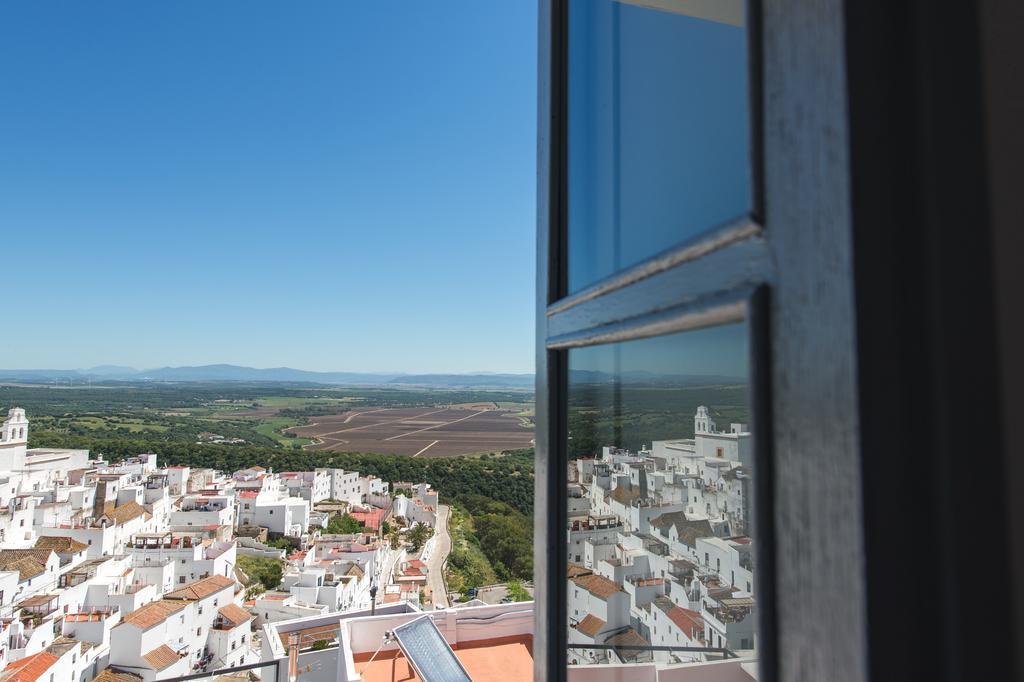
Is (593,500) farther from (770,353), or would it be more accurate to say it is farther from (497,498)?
(497,498)

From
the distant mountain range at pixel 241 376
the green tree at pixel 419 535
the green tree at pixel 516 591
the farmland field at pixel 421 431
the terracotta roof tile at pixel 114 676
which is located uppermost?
the distant mountain range at pixel 241 376

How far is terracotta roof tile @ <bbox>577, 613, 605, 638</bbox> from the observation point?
540mm

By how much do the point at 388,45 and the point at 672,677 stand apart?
17.6 m

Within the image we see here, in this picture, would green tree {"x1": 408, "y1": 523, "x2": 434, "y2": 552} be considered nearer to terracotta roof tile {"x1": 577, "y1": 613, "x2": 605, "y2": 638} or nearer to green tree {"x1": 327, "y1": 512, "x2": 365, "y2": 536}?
green tree {"x1": 327, "y1": 512, "x2": 365, "y2": 536}

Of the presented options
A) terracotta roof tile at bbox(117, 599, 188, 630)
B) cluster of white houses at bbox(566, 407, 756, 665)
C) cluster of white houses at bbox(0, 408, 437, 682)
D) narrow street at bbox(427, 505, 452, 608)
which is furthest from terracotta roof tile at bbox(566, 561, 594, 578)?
terracotta roof tile at bbox(117, 599, 188, 630)

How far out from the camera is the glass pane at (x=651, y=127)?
1.18ft

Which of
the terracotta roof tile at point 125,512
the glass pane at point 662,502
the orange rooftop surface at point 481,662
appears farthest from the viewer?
the terracotta roof tile at point 125,512

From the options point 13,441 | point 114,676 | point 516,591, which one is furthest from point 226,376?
point 516,591

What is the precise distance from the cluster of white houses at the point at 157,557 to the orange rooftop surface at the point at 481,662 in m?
4.62

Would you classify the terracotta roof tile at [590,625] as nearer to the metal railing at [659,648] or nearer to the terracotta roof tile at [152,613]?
the metal railing at [659,648]

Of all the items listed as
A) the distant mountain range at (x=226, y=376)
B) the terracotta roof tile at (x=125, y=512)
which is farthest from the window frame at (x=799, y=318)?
the distant mountain range at (x=226, y=376)

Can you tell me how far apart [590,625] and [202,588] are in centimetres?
1191

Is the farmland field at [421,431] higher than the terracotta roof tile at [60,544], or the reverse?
the farmland field at [421,431]

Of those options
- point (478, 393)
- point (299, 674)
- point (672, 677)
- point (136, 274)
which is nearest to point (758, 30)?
point (672, 677)
